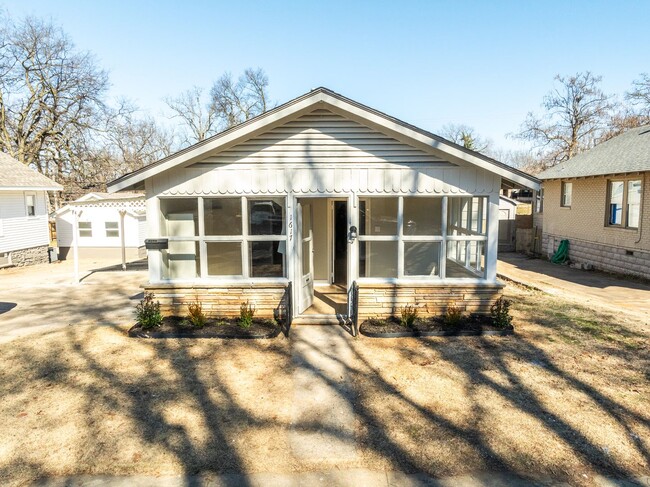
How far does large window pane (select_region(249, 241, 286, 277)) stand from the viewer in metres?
8.22

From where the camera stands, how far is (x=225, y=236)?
8148 millimetres

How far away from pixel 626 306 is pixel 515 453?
7.89 metres

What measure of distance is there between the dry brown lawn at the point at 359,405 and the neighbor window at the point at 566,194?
1119 centimetres

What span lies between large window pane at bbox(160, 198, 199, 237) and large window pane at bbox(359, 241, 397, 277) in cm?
313

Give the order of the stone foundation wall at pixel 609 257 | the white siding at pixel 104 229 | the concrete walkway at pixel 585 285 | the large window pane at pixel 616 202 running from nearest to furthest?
the concrete walkway at pixel 585 285, the stone foundation wall at pixel 609 257, the large window pane at pixel 616 202, the white siding at pixel 104 229

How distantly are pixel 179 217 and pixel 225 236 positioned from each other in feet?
3.11

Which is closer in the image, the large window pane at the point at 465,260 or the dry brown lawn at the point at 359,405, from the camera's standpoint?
the dry brown lawn at the point at 359,405

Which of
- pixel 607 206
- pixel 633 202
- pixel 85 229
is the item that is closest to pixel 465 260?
pixel 633 202

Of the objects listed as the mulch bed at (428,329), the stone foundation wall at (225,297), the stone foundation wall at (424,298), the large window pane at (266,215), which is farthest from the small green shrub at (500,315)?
the large window pane at (266,215)

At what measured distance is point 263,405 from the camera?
208 inches

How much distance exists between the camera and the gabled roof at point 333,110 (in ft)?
24.7

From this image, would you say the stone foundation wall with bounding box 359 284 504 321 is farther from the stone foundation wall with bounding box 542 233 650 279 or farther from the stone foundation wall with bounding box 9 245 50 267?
the stone foundation wall with bounding box 9 245 50 267

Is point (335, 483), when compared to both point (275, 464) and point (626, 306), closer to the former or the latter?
point (275, 464)

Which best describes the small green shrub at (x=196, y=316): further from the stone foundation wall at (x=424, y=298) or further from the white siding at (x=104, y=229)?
the white siding at (x=104, y=229)
